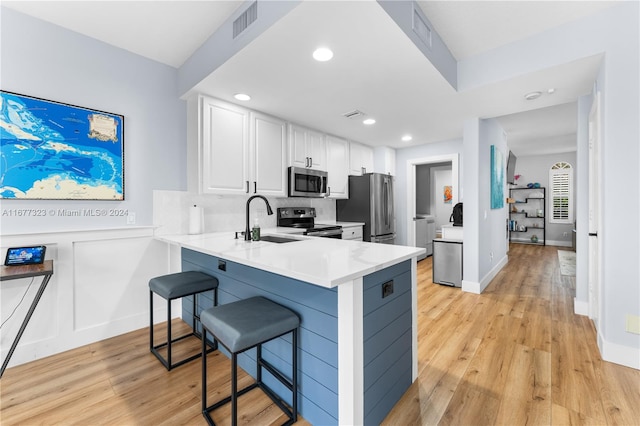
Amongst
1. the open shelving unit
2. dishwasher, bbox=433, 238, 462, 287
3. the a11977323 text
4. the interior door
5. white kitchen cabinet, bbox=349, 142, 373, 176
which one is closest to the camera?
the a11977323 text

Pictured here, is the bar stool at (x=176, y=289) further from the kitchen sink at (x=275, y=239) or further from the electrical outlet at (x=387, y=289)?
the electrical outlet at (x=387, y=289)

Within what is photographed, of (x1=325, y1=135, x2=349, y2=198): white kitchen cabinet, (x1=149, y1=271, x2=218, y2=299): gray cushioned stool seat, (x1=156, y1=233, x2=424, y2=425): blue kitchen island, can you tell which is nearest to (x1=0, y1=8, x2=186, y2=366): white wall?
(x1=149, y1=271, x2=218, y2=299): gray cushioned stool seat

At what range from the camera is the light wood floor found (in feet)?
5.23

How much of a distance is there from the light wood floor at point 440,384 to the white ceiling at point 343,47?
7.57ft

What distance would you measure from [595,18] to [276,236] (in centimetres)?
310

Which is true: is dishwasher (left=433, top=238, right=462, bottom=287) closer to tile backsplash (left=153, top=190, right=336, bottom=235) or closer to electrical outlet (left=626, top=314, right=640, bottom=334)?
electrical outlet (left=626, top=314, right=640, bottom=334)

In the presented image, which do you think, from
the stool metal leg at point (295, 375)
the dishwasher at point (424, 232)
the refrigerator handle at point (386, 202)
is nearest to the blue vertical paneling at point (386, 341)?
the stool metal leg at point (295, 375)

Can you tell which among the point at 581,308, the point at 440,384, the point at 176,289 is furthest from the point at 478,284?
the point at 176,289

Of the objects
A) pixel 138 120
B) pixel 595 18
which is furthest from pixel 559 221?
pixel 138 120

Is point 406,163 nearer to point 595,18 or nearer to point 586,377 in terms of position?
point 595,18

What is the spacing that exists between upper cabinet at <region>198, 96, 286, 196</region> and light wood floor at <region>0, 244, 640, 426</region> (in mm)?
1644

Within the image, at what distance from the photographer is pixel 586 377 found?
192cm

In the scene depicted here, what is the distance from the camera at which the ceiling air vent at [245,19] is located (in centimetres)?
194

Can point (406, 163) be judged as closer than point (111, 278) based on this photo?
No
